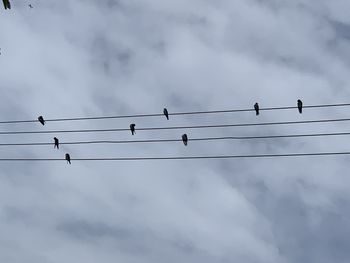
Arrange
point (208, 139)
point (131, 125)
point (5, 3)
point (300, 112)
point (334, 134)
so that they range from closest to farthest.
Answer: point (5, 3)
point (334, 134)
point (208, 139)
point (300, 112)
point (131, 125)

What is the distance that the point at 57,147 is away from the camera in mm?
38781

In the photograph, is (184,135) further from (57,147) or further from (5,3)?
(5,3)

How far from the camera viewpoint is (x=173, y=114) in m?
25.3

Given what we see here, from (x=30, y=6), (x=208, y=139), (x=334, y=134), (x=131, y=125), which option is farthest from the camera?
(x=131, y=125)

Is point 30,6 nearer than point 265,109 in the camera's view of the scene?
Yes

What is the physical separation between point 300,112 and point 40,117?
16086 millimetres

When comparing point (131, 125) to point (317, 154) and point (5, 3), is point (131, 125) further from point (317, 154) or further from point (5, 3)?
point (5, 3)

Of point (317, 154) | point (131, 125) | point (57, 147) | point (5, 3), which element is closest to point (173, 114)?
point (317, 154)

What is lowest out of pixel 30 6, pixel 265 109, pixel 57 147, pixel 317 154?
pixel 317 154

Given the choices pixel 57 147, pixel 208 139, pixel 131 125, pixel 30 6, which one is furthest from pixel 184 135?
pixel 30 6

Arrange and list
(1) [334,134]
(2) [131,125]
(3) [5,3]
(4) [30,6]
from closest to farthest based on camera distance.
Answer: (3) [5,3], (4) [30,6], (1) [334,134], (2) [131,125]

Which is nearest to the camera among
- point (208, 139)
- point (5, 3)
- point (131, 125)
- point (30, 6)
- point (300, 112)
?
point (5, 3)

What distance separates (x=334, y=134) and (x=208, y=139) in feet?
13.7

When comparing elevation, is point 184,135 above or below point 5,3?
above
